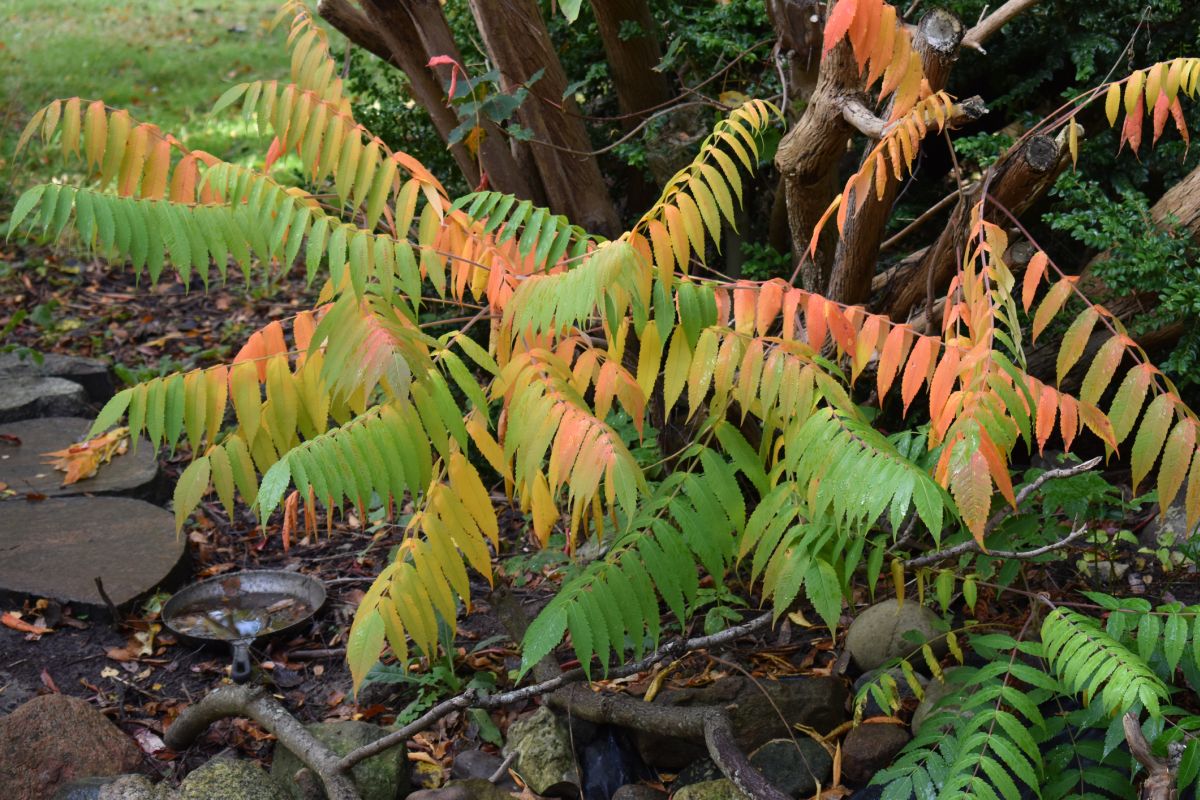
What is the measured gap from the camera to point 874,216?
3.41 metres

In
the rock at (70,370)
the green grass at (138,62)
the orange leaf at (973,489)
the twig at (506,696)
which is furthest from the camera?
the green grass at (138,62)

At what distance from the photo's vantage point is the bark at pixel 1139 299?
364cm

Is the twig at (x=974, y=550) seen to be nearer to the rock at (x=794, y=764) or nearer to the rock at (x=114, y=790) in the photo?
the rock at (x=794, y=764)

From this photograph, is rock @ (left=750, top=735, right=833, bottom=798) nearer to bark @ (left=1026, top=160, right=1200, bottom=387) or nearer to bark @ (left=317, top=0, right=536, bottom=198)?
bark @ (left=1026, top=160, right=1200, bottom=387)

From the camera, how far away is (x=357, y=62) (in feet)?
22.5

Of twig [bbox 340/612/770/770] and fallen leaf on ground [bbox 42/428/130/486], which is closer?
twig [bbox 340/612/770/770]

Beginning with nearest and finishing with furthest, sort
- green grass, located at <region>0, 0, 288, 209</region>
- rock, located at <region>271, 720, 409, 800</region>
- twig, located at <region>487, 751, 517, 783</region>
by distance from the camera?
twig, located at <region>487, 751, 517, 783</region> < rock, located at <region>271, 720, 409, 800</region> < green grass, located at <region>0, 0, 288, 209</region>

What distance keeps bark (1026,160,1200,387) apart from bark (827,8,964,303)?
→ 0.77m

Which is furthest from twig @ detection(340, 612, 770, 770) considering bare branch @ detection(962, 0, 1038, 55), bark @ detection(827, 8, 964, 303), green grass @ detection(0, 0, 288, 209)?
green grass @ detection(0, 0, 288, 209)

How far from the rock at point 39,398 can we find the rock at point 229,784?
124 inches

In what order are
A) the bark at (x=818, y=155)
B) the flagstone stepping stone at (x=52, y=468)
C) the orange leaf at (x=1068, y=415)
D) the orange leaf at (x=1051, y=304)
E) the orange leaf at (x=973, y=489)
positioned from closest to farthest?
the orange leaf at (x=973, y=489)
the orange leaf at (x=1068, y=415)
the orange leaf at (x=1051, y=304)
the bark at (x=818, y=155)
the flagstone stepping stone at (x=52, y=468)

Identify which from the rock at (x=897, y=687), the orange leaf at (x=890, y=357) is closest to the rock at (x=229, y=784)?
the rock at (x=897, y=687)

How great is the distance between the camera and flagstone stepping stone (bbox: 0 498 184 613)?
390 cm

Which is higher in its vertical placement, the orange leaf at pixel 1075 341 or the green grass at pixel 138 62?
the green grass at pixel 138 62
